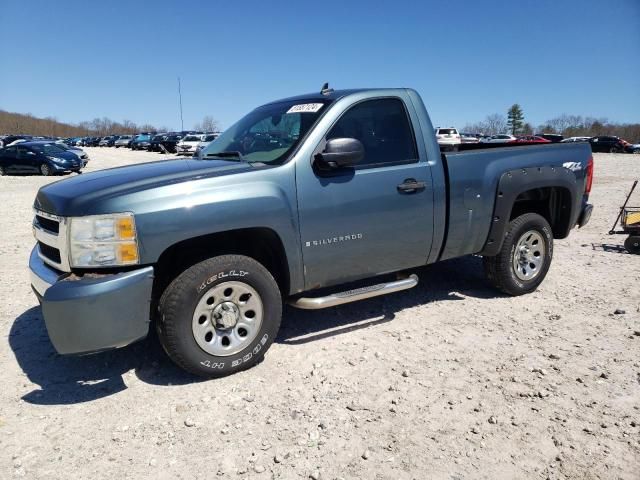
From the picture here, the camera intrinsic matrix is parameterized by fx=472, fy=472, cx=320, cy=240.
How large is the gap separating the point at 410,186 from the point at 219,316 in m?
1.82

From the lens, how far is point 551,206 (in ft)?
16.9

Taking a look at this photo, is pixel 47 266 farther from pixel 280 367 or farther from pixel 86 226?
pixel 280 367

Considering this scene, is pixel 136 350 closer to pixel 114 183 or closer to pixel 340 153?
pixel 114 183

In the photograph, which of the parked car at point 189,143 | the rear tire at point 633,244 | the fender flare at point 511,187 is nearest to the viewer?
the fender flare at point 511,187

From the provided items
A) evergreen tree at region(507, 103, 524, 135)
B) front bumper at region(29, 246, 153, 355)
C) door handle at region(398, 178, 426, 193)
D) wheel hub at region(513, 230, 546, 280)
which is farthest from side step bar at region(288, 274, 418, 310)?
evergreen tree at region(507, 103, 524, 135)

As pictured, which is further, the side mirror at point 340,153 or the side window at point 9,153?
the side window at point 9,153

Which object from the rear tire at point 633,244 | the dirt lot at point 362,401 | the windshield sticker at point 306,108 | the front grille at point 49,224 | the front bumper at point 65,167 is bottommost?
the dirt lot at point 362,401

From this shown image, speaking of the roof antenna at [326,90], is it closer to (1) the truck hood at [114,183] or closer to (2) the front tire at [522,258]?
(1) the truck hood at [114,183]

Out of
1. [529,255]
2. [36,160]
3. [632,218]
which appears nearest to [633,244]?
[632,218]

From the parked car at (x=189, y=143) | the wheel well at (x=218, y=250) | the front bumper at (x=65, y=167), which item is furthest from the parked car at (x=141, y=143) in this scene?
the wheel well at (x=218, y=250)

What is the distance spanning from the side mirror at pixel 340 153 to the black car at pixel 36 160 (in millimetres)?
21448

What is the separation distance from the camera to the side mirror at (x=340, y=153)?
3342 mm

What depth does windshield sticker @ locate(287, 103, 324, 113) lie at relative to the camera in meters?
3.79

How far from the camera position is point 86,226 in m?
2.85
